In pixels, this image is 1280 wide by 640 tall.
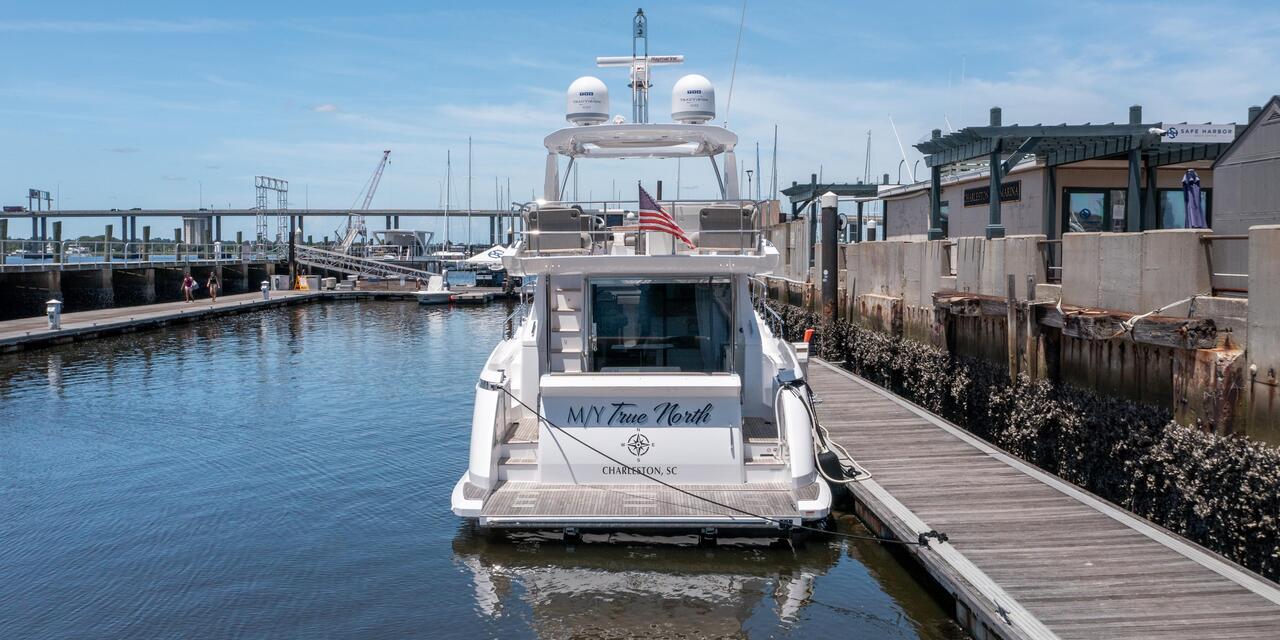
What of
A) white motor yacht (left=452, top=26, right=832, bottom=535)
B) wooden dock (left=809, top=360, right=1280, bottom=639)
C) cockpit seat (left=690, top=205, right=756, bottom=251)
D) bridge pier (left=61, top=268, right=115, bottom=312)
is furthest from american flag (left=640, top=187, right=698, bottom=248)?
bridge pier (left=61, top=268, right=115, bottom=312)

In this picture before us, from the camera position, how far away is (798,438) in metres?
10.0

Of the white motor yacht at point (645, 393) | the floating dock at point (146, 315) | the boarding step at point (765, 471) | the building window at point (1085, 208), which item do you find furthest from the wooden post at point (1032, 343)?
the floating dock at point (146, 315)

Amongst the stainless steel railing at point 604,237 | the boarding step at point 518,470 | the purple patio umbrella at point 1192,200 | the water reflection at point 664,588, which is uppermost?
the purple patio umbrella at point 1192,200

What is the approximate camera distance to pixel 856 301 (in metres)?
22.7

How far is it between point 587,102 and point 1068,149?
10.00 m

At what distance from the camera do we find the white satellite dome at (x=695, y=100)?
13133mm

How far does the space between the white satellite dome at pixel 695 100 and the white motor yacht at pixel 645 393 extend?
921 mm

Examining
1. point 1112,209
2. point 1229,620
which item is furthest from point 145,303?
point 1229,620

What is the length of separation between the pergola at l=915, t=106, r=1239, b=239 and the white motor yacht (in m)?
7.42

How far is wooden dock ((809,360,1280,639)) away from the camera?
7.04 m

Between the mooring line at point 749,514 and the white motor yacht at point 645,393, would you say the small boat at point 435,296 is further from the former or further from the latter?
the mooring line at point 749,514

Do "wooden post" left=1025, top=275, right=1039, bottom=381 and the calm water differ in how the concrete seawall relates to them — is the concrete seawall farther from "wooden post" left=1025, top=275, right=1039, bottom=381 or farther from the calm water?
the calm water

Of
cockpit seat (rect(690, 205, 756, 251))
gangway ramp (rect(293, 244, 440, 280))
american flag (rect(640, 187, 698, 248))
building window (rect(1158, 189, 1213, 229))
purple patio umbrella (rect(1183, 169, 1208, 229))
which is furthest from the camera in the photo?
gangway ramp (rect(293, 244, 440, 280))

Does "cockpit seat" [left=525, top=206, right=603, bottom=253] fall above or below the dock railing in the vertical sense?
below
